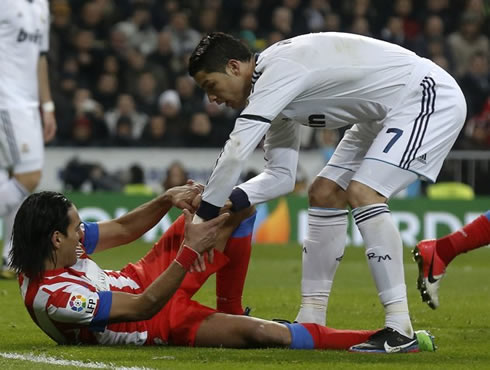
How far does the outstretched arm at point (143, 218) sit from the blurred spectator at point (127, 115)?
10569mm

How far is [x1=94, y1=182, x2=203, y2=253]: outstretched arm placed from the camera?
6188 mm

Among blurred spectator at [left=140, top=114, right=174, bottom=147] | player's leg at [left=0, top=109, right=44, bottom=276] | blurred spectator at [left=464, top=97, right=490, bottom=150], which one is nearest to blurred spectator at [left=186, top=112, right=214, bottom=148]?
blurred spectator at [left=140, top=114, right=174, bottom=147]

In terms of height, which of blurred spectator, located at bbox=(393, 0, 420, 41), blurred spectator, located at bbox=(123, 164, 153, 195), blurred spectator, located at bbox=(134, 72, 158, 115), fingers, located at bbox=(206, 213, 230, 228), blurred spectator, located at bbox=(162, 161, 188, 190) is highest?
fingers, located at bbox=(206, 213, 230, 228)

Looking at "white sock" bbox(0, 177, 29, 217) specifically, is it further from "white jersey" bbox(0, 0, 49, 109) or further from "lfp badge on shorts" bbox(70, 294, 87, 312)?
"lfp badge on shorts" bbox(70, 294, 87, 312)

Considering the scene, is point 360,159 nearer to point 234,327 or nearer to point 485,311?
point 234,327

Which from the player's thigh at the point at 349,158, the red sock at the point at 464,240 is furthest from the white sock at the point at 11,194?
the red sock at the point at 464,240

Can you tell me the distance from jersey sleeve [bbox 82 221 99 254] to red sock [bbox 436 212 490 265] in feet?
7.21

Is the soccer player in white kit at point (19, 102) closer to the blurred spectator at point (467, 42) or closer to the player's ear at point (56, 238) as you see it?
the player's ear at point (56, 238)

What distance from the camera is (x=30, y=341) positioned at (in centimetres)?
634

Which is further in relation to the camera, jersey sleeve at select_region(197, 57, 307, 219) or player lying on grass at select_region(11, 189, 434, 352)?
jersey sleeve at select_region(197, 57, 307, 219)

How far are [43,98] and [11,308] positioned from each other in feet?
10.2

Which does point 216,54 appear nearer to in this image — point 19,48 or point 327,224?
point 327,224

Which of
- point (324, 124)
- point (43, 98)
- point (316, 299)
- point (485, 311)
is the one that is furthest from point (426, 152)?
point (43, 98)

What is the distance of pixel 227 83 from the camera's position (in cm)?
602
